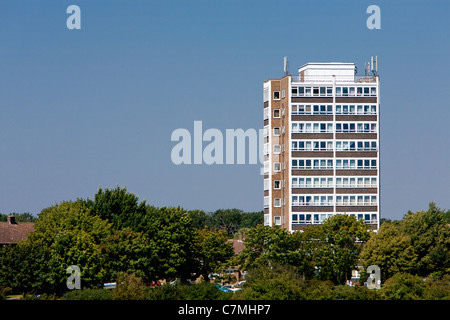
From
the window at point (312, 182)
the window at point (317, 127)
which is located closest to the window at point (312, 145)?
the window at point (317, 127)

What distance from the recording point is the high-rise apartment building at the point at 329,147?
132125 millimetres

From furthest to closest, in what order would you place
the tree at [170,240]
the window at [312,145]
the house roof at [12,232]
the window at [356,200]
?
the window at [312,145] → the window at [356,200] → the house roof at [12,232] → the tree at [170,240]

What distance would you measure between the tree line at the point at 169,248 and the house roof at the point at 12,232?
765 inches

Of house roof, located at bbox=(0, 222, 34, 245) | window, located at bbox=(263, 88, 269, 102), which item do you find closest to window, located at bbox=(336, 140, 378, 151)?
window, located at bbox=(263, 88, 269, 102)

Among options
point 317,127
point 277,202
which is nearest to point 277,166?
point 277,202

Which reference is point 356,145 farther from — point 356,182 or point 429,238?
point 429,238

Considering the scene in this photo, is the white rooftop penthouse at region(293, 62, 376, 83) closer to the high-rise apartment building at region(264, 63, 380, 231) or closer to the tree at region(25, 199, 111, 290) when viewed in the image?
the high-rise apartment building at region(264, 63, 380, 231)

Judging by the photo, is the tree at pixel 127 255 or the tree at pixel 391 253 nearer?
the tree at pixel 127 255

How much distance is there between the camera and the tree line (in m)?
82.8

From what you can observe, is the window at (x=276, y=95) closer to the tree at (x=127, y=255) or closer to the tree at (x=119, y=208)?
the tree at (x=119, y=208)

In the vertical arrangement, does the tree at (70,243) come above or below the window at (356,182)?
below

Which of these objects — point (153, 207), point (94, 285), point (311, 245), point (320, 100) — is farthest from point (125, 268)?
point (320, 100)

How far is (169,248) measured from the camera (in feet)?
312

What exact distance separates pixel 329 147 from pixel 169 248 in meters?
47.5
